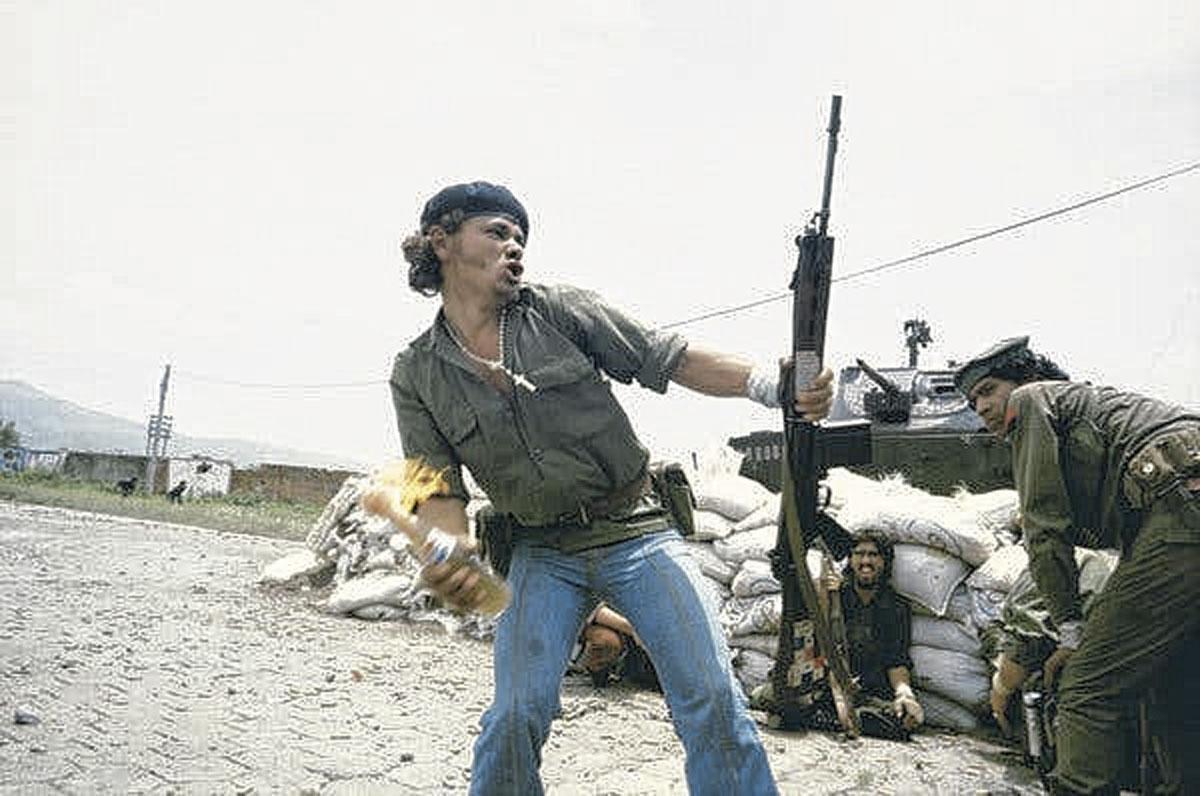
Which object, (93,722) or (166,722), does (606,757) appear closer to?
(166,722)

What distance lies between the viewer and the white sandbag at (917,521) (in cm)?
513

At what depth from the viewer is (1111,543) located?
11.0ft

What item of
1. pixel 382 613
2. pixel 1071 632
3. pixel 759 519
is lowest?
pixel 382 613

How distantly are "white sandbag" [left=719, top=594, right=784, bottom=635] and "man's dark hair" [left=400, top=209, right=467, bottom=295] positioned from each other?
129 inches

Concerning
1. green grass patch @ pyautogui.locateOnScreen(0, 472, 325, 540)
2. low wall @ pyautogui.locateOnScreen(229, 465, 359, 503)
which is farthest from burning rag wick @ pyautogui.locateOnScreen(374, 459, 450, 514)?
low wall @ pyautogui.locateOnScreen(229, 465, 359, 503)

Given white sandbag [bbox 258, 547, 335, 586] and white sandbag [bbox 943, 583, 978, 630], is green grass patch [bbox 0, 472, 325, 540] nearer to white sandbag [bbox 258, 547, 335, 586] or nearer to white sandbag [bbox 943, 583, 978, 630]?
white sandbag [bbox 258, 547, 335, 586]

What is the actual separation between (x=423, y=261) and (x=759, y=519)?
3908 millimetres

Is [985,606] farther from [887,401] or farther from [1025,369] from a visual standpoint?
[887,401]

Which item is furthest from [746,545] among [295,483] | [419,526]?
[295,483]

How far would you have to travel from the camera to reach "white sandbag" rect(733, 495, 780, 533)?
5.95 m

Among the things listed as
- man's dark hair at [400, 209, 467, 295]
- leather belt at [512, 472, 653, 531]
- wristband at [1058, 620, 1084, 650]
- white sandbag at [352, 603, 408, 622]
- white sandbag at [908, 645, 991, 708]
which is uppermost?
man's dark hair at [400, 209, 467, 295]

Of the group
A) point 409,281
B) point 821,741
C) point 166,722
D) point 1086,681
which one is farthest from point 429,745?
point 1086,681

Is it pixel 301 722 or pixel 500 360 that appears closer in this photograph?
pixel 500 360

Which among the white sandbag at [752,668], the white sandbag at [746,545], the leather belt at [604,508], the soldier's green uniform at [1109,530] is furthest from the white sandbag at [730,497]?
the leather belt at [604,508]
